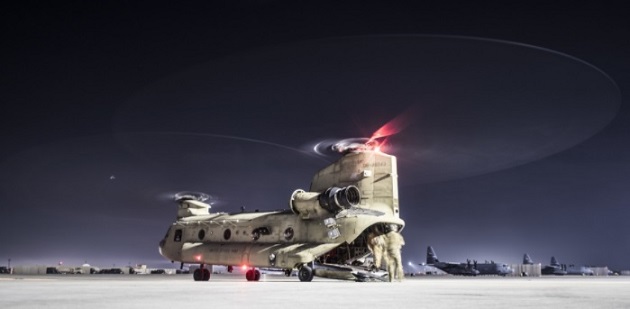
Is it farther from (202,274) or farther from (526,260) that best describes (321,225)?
(526,260)

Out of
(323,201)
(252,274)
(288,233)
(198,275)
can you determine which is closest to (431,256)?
(252,274)

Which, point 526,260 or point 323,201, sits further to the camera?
point 526,260

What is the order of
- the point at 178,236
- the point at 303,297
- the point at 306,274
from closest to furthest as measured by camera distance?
the point at 303,297, the point at 306,274, the point at 178,236

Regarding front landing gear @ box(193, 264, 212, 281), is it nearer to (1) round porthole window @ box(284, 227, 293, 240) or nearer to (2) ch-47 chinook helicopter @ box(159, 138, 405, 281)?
(2) ch-47 chinook helicopter @ box(159, 138, 405, 281)

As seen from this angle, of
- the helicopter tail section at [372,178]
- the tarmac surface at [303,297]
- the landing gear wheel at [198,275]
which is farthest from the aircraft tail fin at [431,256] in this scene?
Result: the tarmac surface at [303,297]

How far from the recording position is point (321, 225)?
27656 millimetres

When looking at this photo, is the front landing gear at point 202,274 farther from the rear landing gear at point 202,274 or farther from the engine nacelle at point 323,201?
the engine nacelle at point 323,201

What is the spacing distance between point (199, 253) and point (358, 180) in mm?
12214

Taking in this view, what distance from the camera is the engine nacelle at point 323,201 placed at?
87.9ft

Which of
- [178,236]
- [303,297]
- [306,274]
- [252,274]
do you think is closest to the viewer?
[303,297]

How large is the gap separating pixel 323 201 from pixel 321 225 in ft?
4.48

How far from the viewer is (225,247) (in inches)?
1253

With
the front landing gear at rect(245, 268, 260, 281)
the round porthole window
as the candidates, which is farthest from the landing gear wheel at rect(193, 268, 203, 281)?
the round porthole window

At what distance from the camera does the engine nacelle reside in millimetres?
26781
